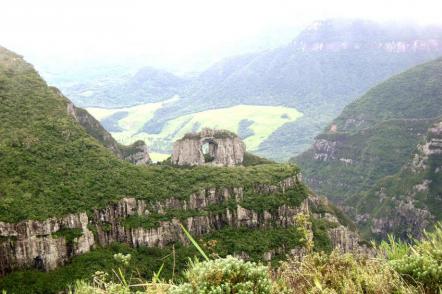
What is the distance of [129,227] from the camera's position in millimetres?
66250

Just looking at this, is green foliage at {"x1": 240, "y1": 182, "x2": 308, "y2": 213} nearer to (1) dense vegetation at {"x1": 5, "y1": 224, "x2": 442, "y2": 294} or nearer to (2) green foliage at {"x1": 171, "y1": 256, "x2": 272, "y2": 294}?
(1) dense vegetation at {"x1": 5, "y1": 224, "x2": 442, "y2": 294}

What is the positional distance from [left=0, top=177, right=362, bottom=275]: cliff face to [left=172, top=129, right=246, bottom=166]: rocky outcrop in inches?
827

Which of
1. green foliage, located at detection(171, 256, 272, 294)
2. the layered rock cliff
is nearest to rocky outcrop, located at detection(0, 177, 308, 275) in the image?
the layered rock cliff

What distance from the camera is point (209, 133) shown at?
101 meters

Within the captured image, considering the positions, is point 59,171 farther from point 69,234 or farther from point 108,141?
point 108,141

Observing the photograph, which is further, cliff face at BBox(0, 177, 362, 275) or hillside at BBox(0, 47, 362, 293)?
hillside at BBox(0, 47, 362, 293)

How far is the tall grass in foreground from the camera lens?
10.0m

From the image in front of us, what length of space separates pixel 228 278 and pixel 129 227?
191 ft

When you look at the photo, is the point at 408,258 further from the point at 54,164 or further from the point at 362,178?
the point at 362,178

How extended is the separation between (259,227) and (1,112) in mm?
44203

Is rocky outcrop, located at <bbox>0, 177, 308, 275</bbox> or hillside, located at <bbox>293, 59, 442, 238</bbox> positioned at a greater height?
rocky outcrop, located at <bbox>0, 177, 308, 275</bbox>

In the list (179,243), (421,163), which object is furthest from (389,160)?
(179,243)

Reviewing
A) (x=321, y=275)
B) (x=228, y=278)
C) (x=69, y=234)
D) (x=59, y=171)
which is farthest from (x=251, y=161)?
(x=228, y=278)

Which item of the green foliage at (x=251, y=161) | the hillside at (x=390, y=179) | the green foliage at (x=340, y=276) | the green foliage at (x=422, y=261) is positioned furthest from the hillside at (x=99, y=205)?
the green foliage at (x=422, y=261)
